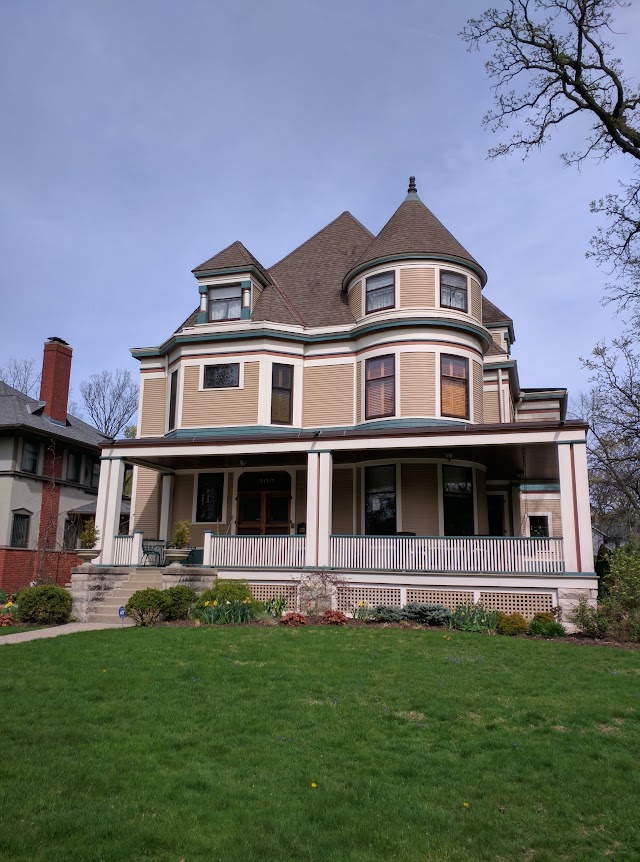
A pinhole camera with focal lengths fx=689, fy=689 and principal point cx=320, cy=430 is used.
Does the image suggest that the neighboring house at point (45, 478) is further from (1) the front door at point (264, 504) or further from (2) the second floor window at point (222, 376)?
(1) the front door at point (264, 504)

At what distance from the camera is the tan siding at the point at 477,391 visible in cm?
1982

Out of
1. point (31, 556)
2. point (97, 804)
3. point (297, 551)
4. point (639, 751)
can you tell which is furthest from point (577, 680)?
point (31, 556)

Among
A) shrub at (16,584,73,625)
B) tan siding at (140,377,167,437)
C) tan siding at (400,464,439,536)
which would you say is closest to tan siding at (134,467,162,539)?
tan siding at (140,377,167,437)

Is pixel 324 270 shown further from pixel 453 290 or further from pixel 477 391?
pixel 477 391

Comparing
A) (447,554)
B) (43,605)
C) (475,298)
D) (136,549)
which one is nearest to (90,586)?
(43,605)

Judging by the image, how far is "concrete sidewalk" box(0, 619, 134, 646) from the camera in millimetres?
12938

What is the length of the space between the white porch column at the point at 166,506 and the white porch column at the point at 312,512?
5.70m

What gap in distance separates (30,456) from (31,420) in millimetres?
1512

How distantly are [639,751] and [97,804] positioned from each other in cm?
497

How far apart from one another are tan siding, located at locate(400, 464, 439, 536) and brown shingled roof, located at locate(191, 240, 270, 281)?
326 inches

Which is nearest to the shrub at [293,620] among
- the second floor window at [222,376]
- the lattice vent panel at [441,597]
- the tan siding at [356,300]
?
the lattice vent panel at [441,597]

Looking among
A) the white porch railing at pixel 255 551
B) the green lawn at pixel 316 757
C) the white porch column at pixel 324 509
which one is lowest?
the green lawn at pixel 316 757

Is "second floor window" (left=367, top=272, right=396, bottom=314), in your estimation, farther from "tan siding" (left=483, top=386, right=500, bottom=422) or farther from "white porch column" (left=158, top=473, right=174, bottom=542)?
"white porch column" (left=158, top=473, right=174, bottom=542)

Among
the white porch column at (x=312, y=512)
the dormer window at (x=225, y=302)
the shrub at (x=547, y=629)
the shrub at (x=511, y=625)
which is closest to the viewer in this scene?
the shrub at (x=547, y=629)
